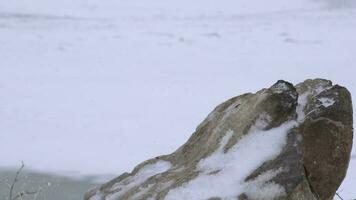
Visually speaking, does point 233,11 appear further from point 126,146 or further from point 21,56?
point 126,146

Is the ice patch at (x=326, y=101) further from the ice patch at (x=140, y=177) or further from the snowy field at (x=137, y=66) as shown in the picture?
the snowy field at (x=137, y=66)

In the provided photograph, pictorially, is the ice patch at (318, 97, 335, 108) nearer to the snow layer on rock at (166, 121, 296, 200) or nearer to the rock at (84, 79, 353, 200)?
the rock at (84, 79, 353, 200)

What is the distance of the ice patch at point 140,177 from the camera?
4.12 meters

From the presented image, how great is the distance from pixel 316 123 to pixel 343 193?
395 centimetres

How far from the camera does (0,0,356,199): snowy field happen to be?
8.77 m

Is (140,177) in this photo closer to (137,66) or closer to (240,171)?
(240,171)

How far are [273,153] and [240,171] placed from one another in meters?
0.19

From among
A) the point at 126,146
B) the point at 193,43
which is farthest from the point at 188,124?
the point at 193,43

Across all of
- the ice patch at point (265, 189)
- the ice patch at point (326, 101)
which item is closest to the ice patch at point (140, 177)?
the ice patch at point (265, 189)

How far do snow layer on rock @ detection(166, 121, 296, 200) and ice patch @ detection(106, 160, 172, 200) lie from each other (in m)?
0.48

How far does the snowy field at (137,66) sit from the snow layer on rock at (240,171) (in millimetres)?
3820

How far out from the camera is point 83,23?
13.3 metres

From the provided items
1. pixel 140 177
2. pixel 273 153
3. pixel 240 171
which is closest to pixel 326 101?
pixel 273 153

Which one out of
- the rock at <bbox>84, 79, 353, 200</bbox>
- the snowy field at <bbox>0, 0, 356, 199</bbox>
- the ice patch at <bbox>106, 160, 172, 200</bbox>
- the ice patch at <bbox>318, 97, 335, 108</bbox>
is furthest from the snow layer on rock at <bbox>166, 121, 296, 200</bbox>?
the snowy field at <bbox>0, 0, 356, 199</bbox>
